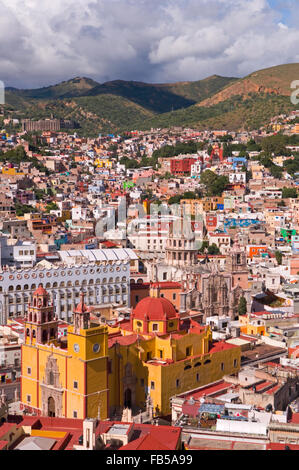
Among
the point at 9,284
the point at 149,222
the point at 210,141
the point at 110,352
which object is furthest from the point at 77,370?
the point at 210,141

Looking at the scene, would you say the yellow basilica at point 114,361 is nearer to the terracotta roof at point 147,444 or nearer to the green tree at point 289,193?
the terracotta roof at point 147,444

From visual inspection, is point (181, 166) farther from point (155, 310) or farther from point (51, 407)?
point (51, 407)

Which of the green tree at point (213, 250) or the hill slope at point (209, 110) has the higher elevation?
the hill slope at point (209, 110)

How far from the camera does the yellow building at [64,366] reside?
1018 inches

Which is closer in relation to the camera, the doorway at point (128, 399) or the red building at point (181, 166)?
the doorway at point (128, 399)

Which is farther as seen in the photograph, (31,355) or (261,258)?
(261,258)

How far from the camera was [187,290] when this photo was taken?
40656 millimetres

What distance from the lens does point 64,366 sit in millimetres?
26438

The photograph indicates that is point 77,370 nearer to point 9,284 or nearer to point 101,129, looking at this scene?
point 9,284

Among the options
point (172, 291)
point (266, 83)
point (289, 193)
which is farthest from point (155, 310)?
point (266, 83)

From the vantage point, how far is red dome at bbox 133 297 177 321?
1180 inches

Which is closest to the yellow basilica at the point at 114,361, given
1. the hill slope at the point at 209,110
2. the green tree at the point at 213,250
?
the green tree at the point at 213,250

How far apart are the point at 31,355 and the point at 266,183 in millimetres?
58948

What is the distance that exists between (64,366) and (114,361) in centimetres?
226
